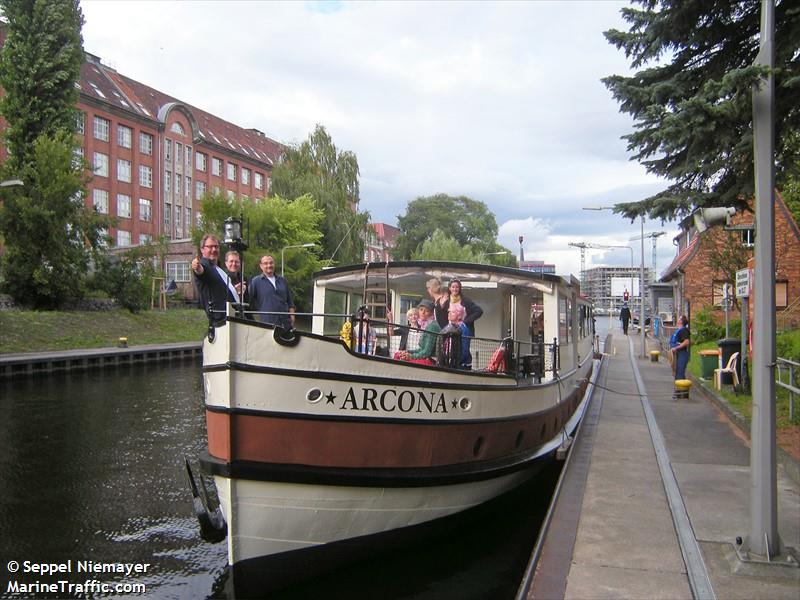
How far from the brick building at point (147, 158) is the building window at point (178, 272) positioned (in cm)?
7

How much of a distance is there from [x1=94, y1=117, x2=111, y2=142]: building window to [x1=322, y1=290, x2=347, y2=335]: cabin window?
1884 inches

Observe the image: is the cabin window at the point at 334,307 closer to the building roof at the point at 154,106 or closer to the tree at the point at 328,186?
the tree at the point at 328,186

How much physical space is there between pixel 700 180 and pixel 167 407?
13.5m

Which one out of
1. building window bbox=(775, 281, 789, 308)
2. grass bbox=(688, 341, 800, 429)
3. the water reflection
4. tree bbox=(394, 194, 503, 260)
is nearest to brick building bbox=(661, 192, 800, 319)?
building window bbox=(775, 281, 789, 308)

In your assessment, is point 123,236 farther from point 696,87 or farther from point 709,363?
point 696,87

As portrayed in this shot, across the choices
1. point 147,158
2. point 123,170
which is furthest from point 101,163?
point 147,158

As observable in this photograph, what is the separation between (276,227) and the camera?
40812mm

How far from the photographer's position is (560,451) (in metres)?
9.12

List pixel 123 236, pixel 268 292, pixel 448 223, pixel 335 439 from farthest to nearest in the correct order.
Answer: pixel 448 223
pixel 123 236
pixel 268 292
pixel 335 439

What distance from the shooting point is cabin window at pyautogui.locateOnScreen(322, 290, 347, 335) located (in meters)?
9.16

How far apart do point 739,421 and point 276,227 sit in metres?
33.6

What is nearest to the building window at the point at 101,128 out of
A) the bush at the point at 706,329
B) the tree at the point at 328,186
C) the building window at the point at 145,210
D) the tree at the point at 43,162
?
the building window at the point at 145,210

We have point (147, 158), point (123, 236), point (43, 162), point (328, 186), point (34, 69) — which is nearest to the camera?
point (43, 162)

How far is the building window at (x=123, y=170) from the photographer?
2057 inches
